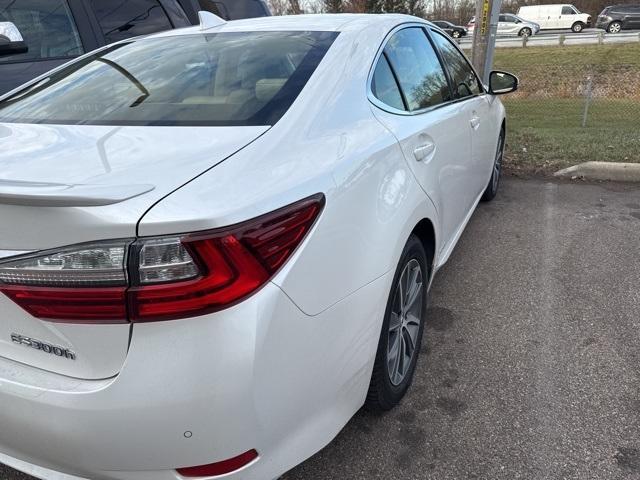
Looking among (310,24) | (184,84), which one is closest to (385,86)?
(310,24)

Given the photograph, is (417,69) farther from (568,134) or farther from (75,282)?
(568,134)

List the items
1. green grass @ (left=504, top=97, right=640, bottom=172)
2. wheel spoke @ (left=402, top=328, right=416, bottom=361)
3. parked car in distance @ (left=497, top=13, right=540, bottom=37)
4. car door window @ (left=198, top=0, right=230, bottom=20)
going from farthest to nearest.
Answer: parked car in distance @ (left=497, top=13, right=540, bottom=37) < green grass @ (left=504, top=97, right=640, bottom=172) < car door window @ (left=198, top=0, right=230, bottom=20) < wheel spoke @ (left=402, top=328, right=416, bottom=361)

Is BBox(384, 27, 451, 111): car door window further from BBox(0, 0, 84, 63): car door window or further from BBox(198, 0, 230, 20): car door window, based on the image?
BBox(198, 0, 230, 20): car door window

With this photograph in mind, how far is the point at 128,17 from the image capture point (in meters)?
4.43

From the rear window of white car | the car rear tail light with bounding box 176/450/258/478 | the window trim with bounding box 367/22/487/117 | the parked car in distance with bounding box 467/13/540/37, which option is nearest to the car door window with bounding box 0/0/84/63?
the rear window of white car

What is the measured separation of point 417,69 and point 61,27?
2.69 m

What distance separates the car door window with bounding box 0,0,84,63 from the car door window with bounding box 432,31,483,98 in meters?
2.59

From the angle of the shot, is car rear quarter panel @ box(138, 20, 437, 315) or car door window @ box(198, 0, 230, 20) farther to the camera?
car door window @ box(198, 0, 230, 20)

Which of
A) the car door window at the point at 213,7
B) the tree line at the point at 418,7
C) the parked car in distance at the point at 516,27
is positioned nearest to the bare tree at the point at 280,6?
the tree line at the point at 418,7

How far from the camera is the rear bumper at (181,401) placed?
1353 millimetres

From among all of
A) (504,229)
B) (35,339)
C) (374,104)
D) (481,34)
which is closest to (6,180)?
(35,339)

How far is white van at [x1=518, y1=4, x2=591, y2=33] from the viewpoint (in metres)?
38.8

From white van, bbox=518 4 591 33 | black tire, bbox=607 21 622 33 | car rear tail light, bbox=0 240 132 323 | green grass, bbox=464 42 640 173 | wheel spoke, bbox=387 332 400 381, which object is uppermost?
car rear tail light, bbox=0 240 132 323

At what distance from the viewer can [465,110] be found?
336cm
